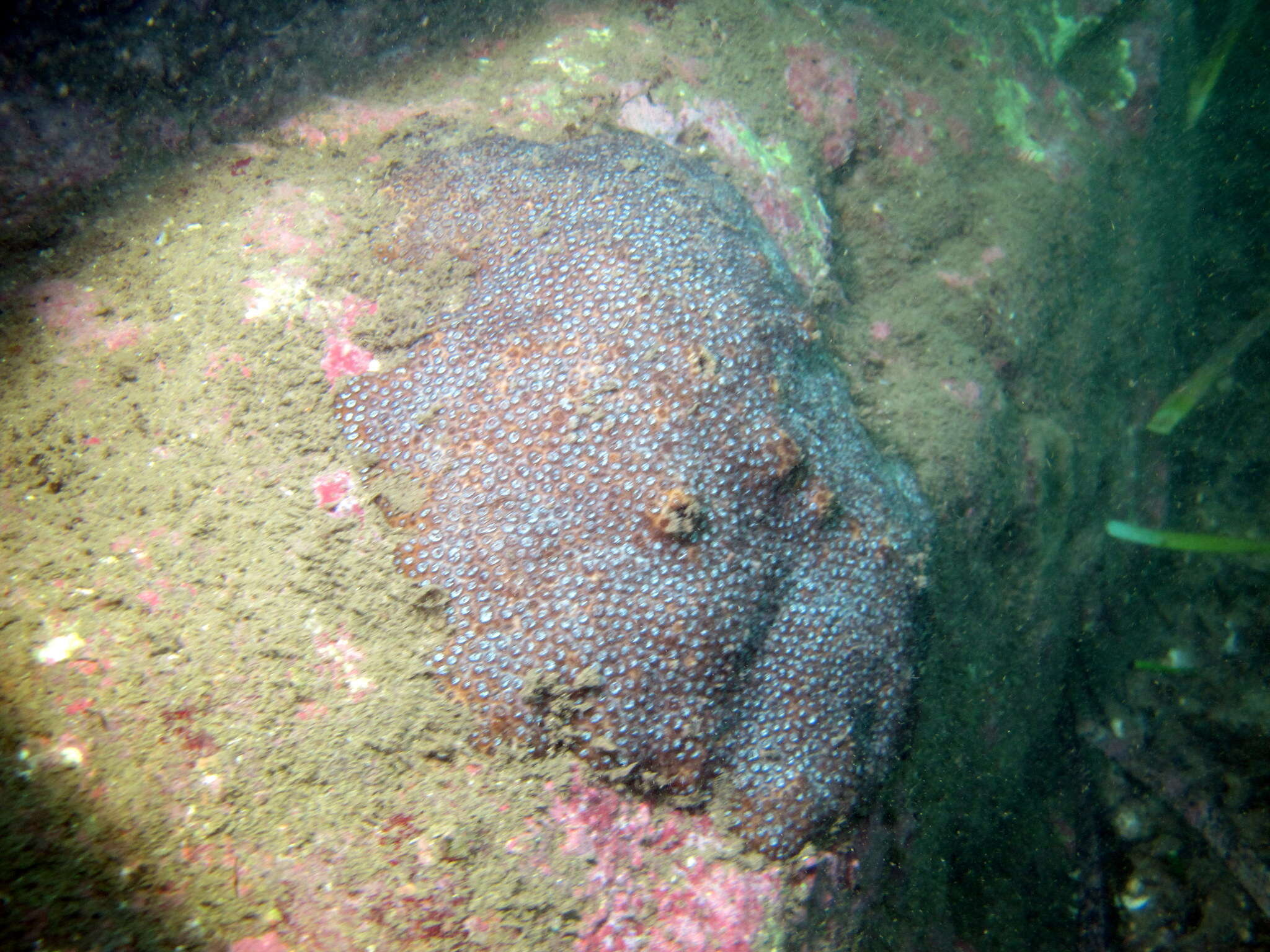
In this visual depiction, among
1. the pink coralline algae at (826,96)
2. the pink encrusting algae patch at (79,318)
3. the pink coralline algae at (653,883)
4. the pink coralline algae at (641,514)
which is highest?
the pink coralline algae at (826,96)

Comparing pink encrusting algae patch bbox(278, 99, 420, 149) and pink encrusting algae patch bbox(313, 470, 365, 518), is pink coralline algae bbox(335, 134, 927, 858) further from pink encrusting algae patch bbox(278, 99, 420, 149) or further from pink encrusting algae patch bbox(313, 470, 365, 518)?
pink encrusting algae patch bbox(278, 99, 420, 149)

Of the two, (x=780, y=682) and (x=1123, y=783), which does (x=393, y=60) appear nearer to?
(x=780, y=682)

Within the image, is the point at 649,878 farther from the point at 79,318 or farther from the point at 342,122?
the point at 342,122

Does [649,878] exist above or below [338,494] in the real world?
below

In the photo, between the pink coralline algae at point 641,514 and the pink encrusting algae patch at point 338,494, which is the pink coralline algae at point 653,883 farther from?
the pink encrusting algae patch at point 338,494

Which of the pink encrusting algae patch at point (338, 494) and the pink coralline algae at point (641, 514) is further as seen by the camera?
the pink encrusting algae patch at point (338, 494)

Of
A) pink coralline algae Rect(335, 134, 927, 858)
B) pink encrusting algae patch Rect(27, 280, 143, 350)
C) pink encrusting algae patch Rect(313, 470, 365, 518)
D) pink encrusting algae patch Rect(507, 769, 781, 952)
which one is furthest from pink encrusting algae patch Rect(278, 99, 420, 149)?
pink encrusting algae patch Rect(507, 769, 781, 952)

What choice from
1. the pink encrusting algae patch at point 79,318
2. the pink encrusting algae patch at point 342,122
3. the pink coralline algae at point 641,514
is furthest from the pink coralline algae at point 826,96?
the pink encrusting algae patch at point 79,318

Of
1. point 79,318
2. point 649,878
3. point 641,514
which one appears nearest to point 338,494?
point 641,514

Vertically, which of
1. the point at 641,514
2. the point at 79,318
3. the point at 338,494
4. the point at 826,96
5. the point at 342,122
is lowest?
the point at 641,514
